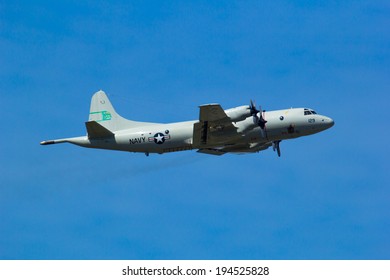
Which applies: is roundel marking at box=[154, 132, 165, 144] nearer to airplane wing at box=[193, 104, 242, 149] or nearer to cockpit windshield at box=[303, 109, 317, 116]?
airplane wing at box=[193, 104, 242, 149]

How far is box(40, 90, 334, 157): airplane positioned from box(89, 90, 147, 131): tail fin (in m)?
0.89

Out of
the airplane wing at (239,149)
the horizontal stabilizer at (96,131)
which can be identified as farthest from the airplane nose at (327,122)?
the horizontal stabilizer at (96,131)

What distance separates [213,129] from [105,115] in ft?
31.0

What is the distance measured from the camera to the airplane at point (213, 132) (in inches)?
2408

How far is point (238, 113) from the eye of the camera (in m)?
60.6

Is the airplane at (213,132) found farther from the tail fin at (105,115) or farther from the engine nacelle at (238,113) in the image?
the tail fin at (105,115)

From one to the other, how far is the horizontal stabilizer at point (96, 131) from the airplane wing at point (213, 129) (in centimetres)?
647

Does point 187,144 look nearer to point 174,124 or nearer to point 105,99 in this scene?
point 174,124

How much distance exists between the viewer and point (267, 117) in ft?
204

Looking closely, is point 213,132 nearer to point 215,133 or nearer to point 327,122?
point 215,133

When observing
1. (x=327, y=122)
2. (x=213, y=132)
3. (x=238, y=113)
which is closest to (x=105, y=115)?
(x=213, y=132)

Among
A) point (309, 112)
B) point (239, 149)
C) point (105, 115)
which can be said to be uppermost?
point (105, 115)

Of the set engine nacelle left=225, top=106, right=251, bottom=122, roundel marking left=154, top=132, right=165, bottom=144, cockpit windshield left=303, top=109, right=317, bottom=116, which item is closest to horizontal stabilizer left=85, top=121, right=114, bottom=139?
roundel marking left=154, top=132, right=165, bottom=144

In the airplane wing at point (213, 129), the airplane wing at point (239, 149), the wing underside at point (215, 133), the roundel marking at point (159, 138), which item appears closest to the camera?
the airplane wing at point (213, 129)
